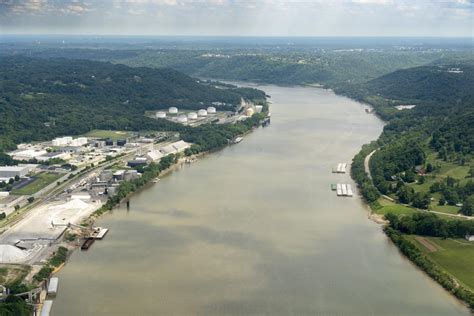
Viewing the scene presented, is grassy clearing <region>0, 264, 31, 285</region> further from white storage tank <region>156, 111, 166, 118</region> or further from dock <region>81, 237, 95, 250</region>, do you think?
white storage tank <region>156, 111, 166, 118</region>

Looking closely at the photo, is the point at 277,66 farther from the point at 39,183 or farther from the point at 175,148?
the point at 39,183

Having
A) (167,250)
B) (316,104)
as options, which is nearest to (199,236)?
(167,250)

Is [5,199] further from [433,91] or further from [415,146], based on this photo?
[433,91]


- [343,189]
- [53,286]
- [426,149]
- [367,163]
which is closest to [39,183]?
[53,286]

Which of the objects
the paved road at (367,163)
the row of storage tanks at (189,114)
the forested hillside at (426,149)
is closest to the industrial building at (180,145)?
the row of storage tanks at (189,114)

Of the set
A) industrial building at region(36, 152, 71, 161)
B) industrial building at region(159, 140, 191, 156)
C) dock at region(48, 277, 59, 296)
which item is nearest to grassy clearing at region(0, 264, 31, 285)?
dock at region(48, 277, 59, 296)

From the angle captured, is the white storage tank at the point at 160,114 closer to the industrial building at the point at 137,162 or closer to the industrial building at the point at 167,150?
the industrial building at the point at 167,150
